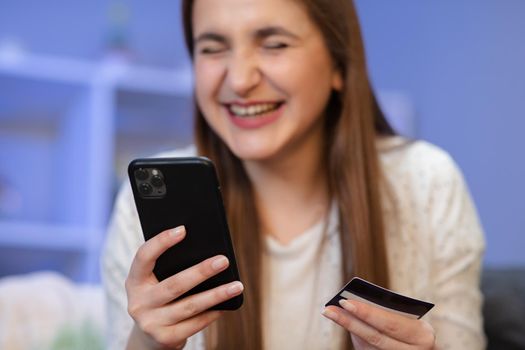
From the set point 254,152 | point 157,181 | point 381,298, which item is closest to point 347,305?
point 381,298

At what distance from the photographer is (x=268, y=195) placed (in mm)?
1402

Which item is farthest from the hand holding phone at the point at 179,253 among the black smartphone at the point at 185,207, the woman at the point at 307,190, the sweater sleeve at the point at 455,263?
the sweater sleeve at the point at 455,263

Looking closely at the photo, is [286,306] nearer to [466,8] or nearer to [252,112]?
[252,112]

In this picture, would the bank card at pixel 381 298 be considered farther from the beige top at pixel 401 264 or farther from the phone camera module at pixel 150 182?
the beige top at pixel 401 264

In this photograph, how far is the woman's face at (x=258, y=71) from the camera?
120 centimetres

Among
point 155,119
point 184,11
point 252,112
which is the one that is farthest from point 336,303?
point 155,119

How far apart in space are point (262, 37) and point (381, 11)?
6.79 feet

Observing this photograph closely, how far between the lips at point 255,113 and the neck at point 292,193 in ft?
0.47

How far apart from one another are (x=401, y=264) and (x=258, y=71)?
1.44 ft

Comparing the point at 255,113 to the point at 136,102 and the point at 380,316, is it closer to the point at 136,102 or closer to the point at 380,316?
the point at 380,316

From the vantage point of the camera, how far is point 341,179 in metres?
1.34

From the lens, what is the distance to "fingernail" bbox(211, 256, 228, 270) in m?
0.92

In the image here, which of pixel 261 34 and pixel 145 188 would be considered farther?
pixel 261 34

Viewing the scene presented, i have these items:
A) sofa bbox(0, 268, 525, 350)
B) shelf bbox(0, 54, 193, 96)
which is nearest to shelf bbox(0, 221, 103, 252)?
shelf bbox(0, 54, 193, 96)
